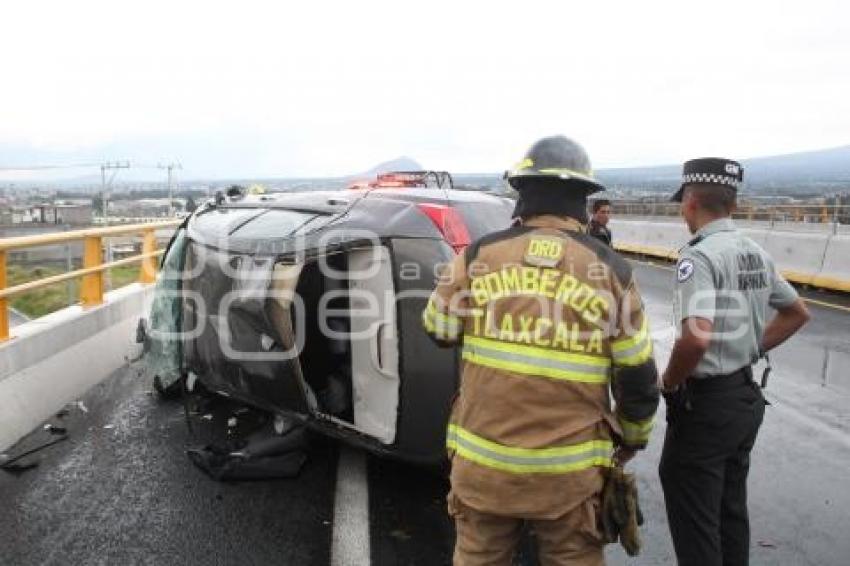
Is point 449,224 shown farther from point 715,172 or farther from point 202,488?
point 202,488

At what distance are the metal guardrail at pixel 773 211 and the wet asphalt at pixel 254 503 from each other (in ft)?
56.7

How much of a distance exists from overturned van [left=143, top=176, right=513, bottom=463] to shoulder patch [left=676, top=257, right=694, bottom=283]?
130 cm

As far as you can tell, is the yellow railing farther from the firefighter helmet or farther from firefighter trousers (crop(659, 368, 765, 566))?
firefighter trousers (crop(659, 368, 765, 566))

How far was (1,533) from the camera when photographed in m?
3.92

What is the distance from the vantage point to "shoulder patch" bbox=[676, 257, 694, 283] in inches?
119

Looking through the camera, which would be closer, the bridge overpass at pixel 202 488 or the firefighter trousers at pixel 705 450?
the firefighter trousers at pixel 705 450

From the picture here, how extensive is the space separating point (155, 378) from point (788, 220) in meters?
32.8

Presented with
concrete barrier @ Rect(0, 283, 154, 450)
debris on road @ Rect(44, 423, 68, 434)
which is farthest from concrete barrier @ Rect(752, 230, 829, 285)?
debris on road @ Rect(44, 423, 68, 434)

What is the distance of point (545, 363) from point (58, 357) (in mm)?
4931

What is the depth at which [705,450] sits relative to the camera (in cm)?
308

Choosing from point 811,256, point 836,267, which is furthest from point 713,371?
point 811,256

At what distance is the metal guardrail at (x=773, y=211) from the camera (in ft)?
83.6

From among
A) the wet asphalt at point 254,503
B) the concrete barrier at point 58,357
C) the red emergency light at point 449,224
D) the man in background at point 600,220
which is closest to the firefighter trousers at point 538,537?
the wet asphalt at point 254,503

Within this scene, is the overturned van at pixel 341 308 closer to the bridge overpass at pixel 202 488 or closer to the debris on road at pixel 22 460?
the bridge overpass at pixel 202 488
